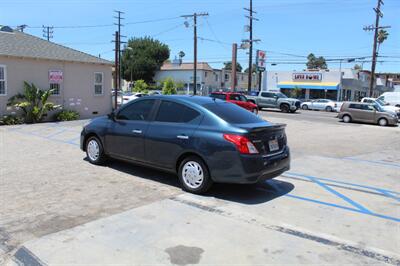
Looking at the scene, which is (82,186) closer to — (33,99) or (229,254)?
(229,254)

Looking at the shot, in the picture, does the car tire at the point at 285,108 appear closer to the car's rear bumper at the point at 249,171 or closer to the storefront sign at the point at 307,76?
the storefront sign at the point at 307,76

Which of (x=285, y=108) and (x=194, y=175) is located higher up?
(x=194, y=175)

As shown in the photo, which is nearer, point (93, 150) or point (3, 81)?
point (93, 150)

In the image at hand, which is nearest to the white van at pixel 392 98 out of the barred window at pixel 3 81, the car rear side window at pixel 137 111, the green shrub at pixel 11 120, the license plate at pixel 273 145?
the green shrub at pixel 11 120

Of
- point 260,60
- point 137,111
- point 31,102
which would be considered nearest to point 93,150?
point 137,111

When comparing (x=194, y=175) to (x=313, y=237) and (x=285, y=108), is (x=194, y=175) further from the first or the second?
(x=285, y=108)

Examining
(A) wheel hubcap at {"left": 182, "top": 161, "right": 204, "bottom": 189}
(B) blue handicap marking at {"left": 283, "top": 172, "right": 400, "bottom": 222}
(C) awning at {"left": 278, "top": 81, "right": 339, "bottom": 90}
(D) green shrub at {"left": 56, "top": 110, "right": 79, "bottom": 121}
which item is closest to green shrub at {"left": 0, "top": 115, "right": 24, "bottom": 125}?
(D) green shrub at {"left": 56, "top": 110, "right": 79, "bottom": 121}

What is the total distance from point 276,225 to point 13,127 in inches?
541

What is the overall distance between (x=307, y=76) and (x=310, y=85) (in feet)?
4.60

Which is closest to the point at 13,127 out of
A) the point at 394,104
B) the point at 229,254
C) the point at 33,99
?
the point at 33,99

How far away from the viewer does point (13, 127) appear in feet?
51.6

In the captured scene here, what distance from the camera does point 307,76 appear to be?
5391cm

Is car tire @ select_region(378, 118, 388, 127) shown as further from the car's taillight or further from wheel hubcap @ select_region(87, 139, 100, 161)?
the car's taillight

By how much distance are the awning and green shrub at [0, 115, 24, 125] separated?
4279cm
